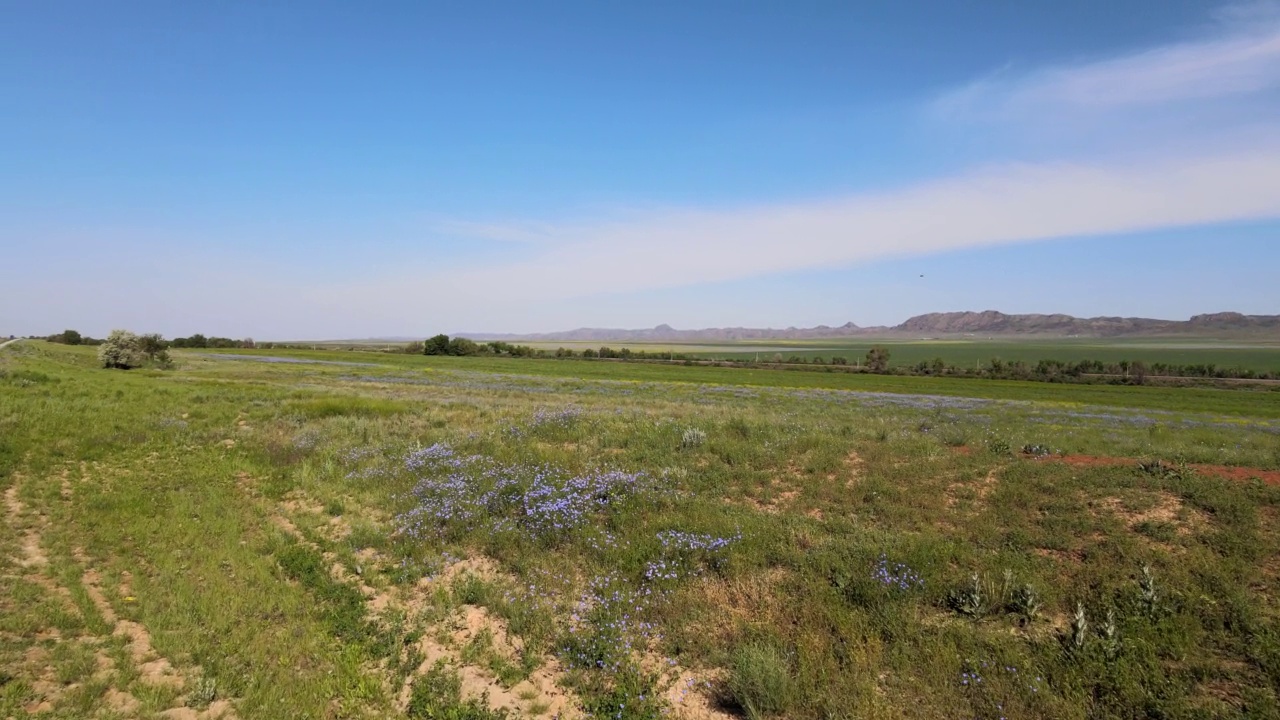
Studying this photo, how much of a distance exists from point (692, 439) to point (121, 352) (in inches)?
2781

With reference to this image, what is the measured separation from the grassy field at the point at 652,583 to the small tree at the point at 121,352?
183ft

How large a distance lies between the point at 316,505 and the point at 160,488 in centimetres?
402

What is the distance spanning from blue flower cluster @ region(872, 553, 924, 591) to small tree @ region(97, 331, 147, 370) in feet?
248

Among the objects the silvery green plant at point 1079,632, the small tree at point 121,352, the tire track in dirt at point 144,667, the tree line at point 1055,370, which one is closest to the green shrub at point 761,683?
the silvery green plant at point 1079,632

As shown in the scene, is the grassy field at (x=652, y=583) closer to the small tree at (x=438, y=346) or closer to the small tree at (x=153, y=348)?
the small tree at (x=153, y=348)

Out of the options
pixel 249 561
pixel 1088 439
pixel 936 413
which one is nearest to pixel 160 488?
pixel 249 561

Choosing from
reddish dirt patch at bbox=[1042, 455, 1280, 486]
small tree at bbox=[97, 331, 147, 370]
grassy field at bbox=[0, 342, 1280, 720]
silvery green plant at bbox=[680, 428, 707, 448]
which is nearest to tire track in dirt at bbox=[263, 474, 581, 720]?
grassy field at bbox=[0, 342, 1280, 720]

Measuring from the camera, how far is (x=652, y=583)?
8.09m

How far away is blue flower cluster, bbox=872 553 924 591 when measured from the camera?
24.1 feet

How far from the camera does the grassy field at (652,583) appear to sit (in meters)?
5.69

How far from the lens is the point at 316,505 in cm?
1280

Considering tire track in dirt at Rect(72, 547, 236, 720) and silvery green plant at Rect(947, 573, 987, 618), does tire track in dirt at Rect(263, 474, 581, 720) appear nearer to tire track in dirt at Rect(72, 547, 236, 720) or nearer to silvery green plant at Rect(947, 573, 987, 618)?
tire track in dirt at Rect(72, 547, 236, 720)

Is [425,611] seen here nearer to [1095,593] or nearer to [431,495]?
[431,495]

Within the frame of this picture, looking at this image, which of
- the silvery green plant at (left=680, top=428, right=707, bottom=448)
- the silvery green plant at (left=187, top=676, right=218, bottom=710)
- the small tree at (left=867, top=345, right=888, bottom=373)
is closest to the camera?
the silvery green plant at (left=187, top=676, right=218, bottom=710)
